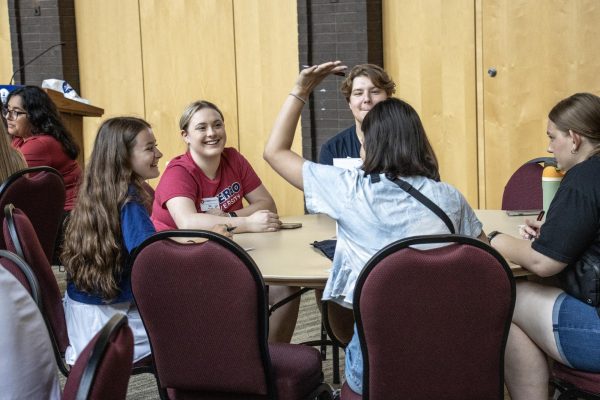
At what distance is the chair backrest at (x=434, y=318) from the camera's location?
6.84 ft

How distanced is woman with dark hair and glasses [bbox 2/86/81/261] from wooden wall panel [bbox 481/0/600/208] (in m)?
3.07

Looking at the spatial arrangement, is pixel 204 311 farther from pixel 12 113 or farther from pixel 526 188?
pixel 12 113

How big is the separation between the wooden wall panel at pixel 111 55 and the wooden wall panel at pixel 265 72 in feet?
3.44

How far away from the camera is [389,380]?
2.19 m

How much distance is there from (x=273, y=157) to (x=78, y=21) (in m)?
5.72

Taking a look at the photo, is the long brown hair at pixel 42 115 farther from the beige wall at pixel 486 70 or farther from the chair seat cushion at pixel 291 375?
the chair seat cushion at pixel 291 375

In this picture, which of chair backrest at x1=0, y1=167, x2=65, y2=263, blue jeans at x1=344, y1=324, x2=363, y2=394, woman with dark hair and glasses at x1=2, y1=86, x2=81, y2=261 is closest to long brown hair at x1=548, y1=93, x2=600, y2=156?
blue jeans at x1=344, y1=324, x2=363, y2=394

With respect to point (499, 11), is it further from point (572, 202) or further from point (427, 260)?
point (427, 260)

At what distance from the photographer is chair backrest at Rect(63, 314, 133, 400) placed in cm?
128

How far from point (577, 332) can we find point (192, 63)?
18.2 feet

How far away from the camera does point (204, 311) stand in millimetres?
2303

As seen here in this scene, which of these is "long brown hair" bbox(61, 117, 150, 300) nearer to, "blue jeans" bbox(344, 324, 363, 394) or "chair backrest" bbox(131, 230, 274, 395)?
"chair backrest" bbox(131, 230, 274, 395)

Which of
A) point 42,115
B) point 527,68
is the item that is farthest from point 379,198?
point 527,68

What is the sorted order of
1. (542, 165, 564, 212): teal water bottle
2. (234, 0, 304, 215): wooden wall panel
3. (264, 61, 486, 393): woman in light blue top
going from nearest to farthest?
(264, 61, 486, 393): woman in light blue top < (542, 165, 564, 212): teal water bottle < (234, 0, 304, 215): wooden wall panel
